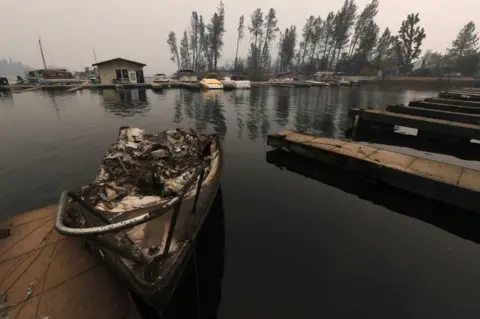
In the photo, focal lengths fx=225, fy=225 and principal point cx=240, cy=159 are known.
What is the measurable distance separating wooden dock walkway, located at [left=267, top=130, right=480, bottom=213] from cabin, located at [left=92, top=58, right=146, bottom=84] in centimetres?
4962

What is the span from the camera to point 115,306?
404 cm

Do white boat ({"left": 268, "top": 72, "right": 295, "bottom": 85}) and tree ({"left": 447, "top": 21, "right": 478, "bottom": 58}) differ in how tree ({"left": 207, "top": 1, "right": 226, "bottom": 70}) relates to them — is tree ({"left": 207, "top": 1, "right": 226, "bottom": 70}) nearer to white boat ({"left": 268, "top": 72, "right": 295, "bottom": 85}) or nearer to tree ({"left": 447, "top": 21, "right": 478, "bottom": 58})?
white boat ({"left": 268, "top": 72, "right": 295, "bottom": 85})

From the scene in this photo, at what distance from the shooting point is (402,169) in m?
8.87

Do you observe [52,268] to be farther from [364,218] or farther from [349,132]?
[349,132]

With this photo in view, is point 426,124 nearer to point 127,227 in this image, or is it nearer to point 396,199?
point 396,199

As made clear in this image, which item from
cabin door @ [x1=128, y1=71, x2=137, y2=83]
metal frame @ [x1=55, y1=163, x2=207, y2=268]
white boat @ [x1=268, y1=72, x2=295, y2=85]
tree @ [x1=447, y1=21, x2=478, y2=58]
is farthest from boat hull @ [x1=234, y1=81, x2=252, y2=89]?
tree @ [x1=447, y1=21, x2=478, y2=58]

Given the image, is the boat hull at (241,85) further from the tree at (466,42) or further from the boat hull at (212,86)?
the tree at (466,42)

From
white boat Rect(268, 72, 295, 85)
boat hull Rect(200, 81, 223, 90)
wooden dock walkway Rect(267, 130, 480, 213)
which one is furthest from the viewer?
white boat Rect(268, 72, 295, 85)

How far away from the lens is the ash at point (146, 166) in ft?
22.8

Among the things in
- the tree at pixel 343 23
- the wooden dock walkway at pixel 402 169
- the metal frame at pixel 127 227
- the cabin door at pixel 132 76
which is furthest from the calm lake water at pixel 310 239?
the tree at pixel 343 23

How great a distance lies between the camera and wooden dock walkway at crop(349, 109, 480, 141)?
45.5 feet

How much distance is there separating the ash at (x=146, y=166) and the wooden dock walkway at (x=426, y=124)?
46.4ft

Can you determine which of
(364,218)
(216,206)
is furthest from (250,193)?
(364,218)

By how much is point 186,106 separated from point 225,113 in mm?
6970
